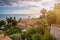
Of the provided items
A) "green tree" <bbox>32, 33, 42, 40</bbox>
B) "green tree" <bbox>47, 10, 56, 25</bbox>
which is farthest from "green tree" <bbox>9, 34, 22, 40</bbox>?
"green tree" <bbox>47, 10, 56, 25</bbox>

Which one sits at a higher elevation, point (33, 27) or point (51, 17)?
point (51, 17)

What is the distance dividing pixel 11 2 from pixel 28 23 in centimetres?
35

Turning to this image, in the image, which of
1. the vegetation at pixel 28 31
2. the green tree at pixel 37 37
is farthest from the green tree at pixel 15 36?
the green tree at pixel 37 37

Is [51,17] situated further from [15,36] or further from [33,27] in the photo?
[15,36]

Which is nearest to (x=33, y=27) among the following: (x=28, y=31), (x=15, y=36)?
(x=28, y=31)

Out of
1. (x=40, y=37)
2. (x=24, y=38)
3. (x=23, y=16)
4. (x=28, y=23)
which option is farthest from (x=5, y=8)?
(x=40, y=37)

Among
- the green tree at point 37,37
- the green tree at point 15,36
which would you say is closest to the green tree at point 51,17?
the green tree at point 37,37

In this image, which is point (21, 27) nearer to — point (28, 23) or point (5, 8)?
point (28, 23)

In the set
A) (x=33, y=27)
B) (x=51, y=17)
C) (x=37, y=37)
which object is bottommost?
(x=37, y=37)

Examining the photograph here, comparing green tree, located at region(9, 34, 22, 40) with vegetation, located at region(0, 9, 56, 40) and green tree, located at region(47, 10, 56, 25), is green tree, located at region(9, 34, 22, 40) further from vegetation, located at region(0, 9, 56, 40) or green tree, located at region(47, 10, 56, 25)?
green tree, located at region(47, 10, 56, 25)

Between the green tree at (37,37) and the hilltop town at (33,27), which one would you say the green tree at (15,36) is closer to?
the hilltop town at (33,27)

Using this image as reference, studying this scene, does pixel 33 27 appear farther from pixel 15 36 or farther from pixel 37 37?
pixel 15 36

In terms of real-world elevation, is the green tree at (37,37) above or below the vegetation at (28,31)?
below

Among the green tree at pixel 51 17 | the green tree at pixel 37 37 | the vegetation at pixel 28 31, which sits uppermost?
the green tree at pixel 51 17
